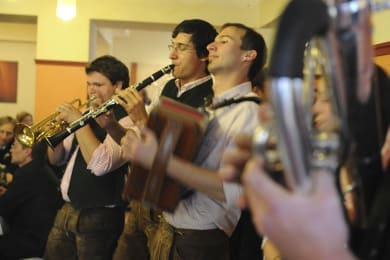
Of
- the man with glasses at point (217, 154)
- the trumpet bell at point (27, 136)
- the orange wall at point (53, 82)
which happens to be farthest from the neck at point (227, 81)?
the orange wall at point (53, 82)

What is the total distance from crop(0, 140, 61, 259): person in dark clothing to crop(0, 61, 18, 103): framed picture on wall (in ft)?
14.6

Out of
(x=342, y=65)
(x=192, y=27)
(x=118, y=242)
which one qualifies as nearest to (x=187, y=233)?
(x=118, y=242)

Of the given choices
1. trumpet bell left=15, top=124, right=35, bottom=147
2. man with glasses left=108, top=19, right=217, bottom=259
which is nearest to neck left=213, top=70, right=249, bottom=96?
man with glasses left=108, top=19, right=217, bottom=259

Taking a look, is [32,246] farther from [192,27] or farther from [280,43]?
[280,43]

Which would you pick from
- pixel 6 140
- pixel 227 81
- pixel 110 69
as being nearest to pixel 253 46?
pixel 227 81

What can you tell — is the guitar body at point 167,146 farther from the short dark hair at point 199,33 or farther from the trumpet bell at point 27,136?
the trumpet bell at point 27,136

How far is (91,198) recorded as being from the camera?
2.13m

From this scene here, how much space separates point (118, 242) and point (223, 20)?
10.7 ft

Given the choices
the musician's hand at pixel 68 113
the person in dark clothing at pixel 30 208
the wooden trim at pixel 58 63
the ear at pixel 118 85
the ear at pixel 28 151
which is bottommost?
Result: the person in dark clothing at pixel 30 208

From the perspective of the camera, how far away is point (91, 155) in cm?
208

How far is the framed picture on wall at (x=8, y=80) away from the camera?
22.3 ft

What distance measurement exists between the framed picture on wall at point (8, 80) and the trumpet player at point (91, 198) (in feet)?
16.1

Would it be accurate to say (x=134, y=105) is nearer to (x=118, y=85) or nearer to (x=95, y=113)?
(x=95, y=113)

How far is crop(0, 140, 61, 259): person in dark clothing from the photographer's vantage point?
2.64 m
